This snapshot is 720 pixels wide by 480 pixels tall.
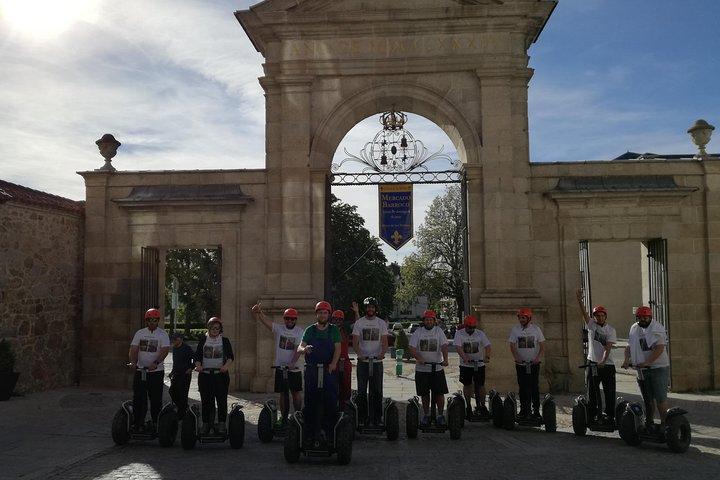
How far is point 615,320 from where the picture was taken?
31.9 metres

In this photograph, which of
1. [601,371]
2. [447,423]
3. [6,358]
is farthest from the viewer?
[6,358]

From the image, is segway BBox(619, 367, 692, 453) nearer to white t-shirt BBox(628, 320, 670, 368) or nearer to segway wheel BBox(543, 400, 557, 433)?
white t-shirt BBox(628, 320, 670, 368)

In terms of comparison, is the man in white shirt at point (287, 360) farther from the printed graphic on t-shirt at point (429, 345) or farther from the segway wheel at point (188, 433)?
the printed graphic on t-shirt at point (429, 345)

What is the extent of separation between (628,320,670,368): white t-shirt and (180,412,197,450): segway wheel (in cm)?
556

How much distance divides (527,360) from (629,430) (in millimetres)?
1610

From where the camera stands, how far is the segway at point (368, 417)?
27.5ft

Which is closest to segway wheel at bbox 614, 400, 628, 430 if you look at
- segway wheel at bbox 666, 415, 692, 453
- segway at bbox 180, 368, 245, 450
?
segway wheel at bbox 666, 415, 692, 453

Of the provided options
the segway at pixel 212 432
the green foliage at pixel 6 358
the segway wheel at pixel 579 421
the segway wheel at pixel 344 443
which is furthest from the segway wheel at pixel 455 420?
the green foliage at pixel 6 358

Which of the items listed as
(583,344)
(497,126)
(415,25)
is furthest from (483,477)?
(415,25)

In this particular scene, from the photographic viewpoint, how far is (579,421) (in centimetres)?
857

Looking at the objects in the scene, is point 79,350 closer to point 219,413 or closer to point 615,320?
point 219,413

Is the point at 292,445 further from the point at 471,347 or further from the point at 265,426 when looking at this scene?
the point at 471,347

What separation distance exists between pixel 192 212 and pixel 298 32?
14.0ft

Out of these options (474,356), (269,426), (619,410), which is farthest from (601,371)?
(269,426)
